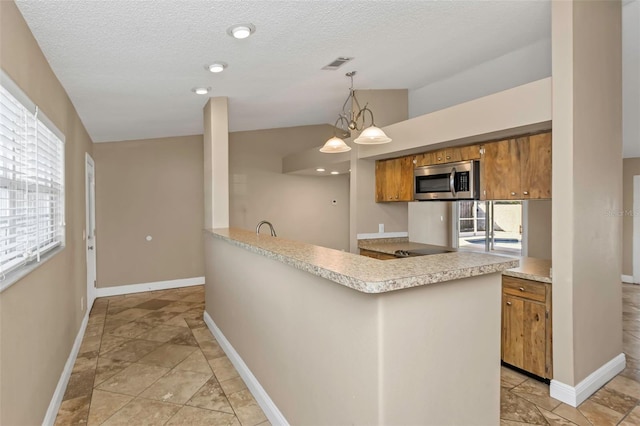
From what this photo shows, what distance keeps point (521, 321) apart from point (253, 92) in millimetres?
3259

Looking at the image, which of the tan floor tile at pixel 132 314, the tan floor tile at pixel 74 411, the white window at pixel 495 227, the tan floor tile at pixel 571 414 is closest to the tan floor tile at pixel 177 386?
the tan floor tile at pixel 74 411

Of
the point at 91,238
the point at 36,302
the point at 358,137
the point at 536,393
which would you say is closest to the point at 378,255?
the point at 358,137

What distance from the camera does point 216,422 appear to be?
2367 millimetres

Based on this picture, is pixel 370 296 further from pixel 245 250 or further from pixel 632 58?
pixel 632 58

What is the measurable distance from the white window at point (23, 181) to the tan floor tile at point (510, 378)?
3.16m

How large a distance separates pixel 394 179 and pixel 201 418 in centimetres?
317

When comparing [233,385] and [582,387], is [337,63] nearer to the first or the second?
[233,385]

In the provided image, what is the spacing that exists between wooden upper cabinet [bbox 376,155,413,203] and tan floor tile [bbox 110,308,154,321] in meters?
3.26

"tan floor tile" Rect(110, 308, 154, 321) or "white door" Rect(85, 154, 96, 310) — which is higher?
"white door" Rect(85, 154, 96, 310)

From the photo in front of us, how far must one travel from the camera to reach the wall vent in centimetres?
328

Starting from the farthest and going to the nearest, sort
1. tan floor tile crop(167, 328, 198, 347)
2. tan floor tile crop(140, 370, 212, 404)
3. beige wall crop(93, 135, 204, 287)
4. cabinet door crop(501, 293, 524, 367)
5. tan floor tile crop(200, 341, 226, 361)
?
1. beige wall crop(93, 135, 204, 287)
2. tan floor tile crop(167, 328, 198, 347)
3. tan floor tile crop(200, 341, 226, 361)
4. cabinet door crop(501, 293, 524, 367)
5. tan floor tile crop(140, 370, 212, 404)

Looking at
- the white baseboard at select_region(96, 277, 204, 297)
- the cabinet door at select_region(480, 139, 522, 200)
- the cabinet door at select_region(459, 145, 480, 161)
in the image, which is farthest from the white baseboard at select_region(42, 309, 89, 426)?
the cabinet door at select_region(459, 145, 480, 161)

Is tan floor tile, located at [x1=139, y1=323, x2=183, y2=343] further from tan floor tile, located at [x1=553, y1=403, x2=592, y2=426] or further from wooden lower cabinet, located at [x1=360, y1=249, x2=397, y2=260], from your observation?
tan floor tile, located at [x1=553, y1=403, x2=592, y2=426]

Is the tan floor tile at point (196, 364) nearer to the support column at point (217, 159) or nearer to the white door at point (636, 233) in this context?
the support column at point (217, 159)
